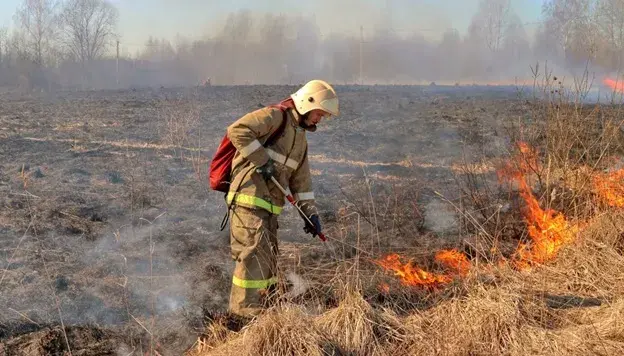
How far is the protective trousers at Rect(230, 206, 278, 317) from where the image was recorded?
374cm

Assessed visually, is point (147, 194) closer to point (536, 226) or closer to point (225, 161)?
point (225, 161)

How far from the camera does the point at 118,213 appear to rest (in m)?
6.35

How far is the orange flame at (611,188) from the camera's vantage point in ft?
16.5

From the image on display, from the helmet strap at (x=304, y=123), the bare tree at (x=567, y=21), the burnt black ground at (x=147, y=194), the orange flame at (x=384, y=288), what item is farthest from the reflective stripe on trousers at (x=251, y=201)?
the bare tree at (x=567, y=21)

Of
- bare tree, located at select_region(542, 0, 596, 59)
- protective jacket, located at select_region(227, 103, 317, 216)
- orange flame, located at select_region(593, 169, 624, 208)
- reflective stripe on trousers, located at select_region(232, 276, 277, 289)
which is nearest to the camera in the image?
protective jacket, located at select_region(227, 103, 317, 216)

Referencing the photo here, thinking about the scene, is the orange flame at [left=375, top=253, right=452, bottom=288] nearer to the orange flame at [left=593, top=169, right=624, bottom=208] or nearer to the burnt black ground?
the burnt black ground

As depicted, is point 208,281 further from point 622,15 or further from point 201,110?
point 622,15

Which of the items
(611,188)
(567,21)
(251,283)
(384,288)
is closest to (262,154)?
(251,283)

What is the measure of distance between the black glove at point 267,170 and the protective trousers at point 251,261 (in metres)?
0.27

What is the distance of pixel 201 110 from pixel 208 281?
893cm

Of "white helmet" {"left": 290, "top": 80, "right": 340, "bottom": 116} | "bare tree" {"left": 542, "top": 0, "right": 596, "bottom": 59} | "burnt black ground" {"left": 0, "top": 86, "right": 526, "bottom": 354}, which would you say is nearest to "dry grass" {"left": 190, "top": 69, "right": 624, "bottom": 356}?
"burnt black ground" {"left": 0, "top": 86, "right": 526, "bottom": 354}

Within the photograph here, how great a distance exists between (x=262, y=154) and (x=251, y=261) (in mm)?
743

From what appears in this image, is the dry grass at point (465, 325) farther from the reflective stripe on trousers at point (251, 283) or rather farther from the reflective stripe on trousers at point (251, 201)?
the reflective stripe on trousers at point (251, 201)

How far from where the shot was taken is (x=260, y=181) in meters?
3.83
